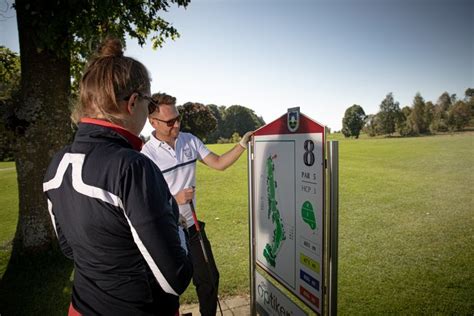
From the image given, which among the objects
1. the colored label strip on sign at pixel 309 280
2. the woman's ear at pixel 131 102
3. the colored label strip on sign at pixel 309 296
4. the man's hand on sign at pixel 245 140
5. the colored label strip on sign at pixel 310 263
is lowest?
the colored label strip on sign at pixel 309 296

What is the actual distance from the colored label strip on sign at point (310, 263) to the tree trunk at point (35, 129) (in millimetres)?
5645

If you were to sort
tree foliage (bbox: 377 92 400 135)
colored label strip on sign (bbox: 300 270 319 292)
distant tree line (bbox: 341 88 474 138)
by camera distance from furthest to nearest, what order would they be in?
tree foliage (bbox: 377 92 400 135) → distant tree line (bbox: 341 88 474 138) → colored label strip on sign (bbox: 300 270 319 292)

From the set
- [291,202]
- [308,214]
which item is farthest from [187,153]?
[308,214]

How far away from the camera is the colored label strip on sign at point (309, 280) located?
233 cm

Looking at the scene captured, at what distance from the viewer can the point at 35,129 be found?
5699 mm

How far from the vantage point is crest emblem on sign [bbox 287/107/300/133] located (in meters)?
2.41

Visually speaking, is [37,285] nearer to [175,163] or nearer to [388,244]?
[175,163]

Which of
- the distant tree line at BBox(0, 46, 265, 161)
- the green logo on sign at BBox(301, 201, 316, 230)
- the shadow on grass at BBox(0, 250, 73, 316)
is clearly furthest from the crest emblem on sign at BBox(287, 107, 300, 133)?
the distant tree line at BBox(0, 46, 265, 161)

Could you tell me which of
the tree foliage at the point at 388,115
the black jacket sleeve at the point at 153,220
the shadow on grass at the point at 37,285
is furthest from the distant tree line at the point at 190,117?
the tree foliage at the point at 388,115

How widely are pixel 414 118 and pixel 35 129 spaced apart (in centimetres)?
7881

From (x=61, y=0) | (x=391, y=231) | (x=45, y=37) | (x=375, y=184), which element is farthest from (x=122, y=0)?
(x=375, y=184)

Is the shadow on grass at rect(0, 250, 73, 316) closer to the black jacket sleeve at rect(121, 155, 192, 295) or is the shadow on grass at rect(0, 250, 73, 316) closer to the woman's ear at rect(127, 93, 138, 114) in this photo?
the black jacket sleeve at rect(121, 155, 192, 295)

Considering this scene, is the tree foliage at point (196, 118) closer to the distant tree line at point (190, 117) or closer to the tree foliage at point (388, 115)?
the distant tree line at point (190, 117)

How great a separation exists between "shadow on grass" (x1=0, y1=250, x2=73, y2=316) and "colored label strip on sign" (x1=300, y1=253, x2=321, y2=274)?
376cm
